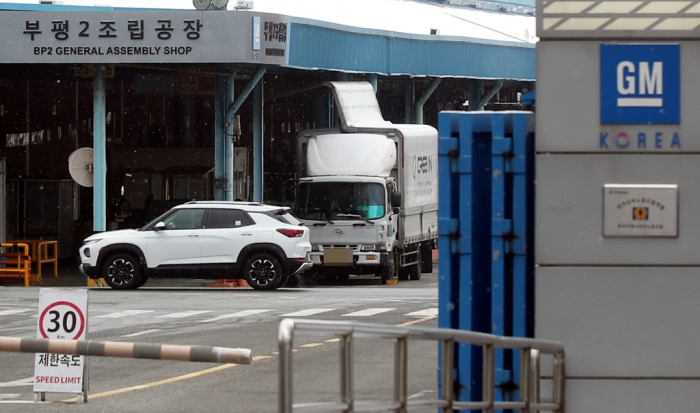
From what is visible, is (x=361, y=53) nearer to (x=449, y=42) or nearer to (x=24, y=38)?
(x=449, y=42)

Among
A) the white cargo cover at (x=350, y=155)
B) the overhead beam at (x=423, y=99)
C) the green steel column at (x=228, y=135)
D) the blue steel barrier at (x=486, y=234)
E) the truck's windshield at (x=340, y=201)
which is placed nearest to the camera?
the blue steel barrier at (x=486, y=234)

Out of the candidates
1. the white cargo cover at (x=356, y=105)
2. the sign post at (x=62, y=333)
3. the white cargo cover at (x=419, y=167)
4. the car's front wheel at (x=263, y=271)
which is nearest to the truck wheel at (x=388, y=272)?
the white cargo cover at (x=419, y=167)

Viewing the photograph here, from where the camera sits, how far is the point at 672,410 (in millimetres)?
6781

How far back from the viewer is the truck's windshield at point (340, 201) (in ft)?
93.5

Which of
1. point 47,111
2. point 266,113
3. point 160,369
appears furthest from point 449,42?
point 160,369

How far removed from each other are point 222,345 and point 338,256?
1294cm

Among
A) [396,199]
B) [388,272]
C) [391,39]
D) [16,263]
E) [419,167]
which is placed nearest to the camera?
[396,199]

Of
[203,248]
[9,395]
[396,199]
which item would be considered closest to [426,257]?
[396,199]

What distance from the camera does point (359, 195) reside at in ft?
93.5

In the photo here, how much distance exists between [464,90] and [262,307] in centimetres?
2899

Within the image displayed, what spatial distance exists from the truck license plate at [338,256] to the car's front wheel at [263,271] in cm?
308

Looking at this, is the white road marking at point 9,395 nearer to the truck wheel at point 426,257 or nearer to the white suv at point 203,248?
the white suv at point 203,248

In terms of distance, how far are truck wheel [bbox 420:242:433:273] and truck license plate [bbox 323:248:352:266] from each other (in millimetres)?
4954

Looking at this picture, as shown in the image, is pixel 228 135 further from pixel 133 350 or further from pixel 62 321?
pixel 133 350
